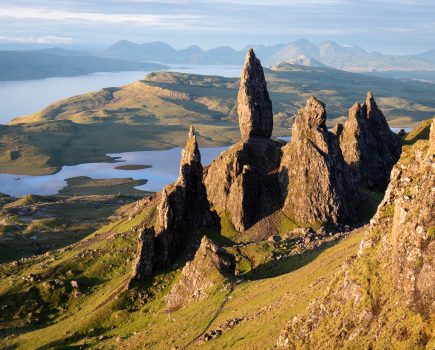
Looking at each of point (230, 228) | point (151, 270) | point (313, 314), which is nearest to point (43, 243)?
point (230, 228)

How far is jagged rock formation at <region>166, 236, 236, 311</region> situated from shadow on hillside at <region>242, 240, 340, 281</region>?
3735 mm

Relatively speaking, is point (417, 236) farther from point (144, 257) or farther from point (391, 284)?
point (144, 257)

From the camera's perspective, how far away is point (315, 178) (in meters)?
125

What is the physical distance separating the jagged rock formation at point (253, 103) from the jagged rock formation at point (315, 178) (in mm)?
18371

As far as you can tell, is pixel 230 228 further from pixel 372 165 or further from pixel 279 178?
pixel 372 165

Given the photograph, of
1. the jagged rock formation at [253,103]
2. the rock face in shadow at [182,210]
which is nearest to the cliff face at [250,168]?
the jagged rock formation at [253,103]

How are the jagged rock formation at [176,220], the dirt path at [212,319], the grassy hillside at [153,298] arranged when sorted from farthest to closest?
the jagged rock formation at [176,220], the dirt path at [212,319], the grassy hillside at [153,298]

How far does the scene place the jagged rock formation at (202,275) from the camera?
3191 inches

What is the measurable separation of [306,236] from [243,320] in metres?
46.4

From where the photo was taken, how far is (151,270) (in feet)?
307

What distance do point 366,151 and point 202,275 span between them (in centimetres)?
8515

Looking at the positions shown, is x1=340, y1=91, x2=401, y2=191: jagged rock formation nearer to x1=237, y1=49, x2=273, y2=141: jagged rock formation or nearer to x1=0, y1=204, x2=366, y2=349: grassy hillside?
x1=237, y1=49, x2=273, y2=141: jagged rock formation

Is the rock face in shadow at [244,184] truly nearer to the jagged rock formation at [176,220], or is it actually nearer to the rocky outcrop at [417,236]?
the jagged rock formation at [176,220]

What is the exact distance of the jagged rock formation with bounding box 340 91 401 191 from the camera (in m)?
150
